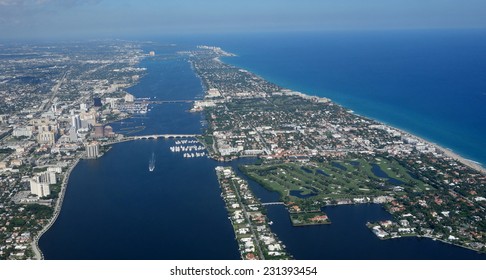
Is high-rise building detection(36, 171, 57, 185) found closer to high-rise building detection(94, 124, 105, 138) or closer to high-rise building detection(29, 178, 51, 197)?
high-rise building detection(29, 178, 51, 197)

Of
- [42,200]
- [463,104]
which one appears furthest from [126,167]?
[463,104]

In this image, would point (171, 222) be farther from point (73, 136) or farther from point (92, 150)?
point (73, 136)

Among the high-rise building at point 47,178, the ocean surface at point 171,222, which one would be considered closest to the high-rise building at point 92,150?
the ocean surface at point 171,222

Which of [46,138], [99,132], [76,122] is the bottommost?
[46,138]

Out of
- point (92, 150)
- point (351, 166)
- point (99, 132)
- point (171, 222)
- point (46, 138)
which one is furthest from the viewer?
point (99, 132)

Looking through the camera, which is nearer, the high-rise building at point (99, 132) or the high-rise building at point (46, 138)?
the high-rise building at point (46, 138)

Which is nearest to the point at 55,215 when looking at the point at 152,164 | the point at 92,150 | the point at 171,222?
the point at 171,222

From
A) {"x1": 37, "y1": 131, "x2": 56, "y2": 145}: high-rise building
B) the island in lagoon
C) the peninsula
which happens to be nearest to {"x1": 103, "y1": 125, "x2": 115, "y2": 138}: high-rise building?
the island in lagoon

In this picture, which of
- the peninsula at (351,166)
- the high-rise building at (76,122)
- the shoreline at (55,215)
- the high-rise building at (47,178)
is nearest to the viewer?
the shoreline at (55,215)

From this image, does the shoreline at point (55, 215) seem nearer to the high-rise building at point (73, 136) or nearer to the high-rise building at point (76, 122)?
the high-rise building at point (73, 136)
